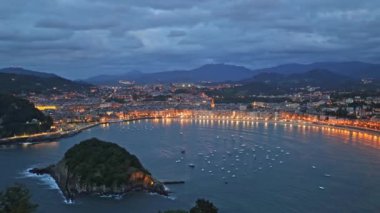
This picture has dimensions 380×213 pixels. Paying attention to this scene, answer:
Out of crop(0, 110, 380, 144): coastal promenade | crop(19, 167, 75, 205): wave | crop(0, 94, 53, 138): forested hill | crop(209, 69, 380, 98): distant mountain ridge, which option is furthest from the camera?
crop(209, 69, 380, 98): distant mountain ridge

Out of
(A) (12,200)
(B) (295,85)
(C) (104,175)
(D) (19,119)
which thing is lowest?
(C) (104,175)

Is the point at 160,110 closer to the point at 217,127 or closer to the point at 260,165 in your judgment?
the point at 217,127

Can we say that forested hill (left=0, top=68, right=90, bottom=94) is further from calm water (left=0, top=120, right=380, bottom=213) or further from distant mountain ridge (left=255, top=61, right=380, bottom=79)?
distant mountain ridge (left=255, top=61, right=380, bottom=79)

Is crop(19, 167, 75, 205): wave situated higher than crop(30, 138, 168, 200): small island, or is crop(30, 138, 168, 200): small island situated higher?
crop(30, 138, 168, 200): small island

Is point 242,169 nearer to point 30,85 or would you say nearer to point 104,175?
point 104,175

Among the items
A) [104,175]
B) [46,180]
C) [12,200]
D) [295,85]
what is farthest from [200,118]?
[295,85]

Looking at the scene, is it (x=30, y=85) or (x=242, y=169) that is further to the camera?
(x=30, y=85)

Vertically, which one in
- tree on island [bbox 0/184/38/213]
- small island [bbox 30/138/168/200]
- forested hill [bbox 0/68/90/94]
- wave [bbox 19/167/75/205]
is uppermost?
forested hill [bbox 0/68/90/94]

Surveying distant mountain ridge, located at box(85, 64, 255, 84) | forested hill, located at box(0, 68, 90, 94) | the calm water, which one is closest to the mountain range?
distant mountain ridge, located at box(85, 64, 255, 84)
